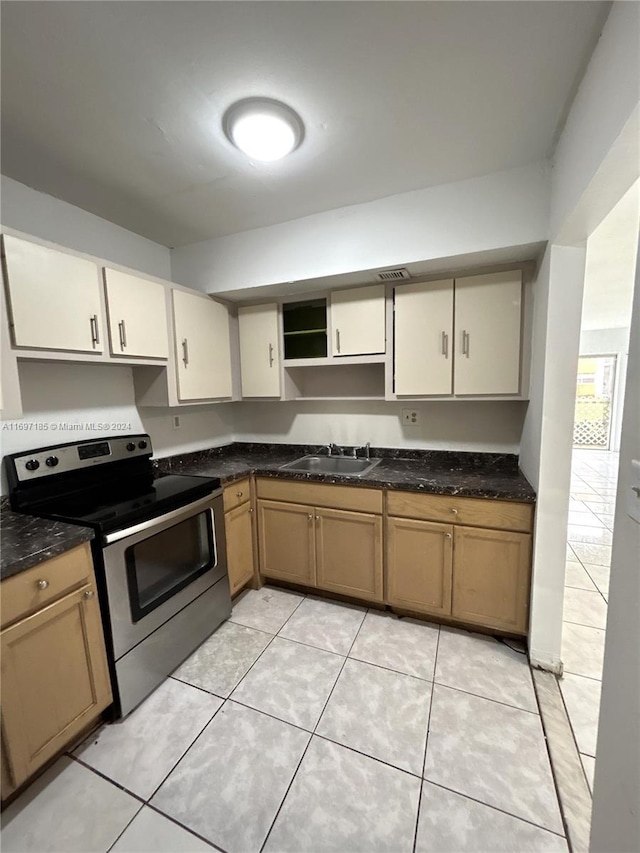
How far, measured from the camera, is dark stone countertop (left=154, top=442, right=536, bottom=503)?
1.87m

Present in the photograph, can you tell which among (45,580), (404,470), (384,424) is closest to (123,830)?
(45,580)

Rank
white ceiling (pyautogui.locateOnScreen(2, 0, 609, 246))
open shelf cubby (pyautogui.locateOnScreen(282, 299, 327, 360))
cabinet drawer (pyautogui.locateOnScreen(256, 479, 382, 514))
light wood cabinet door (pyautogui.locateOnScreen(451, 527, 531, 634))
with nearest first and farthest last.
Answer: white ceiling (pyautogui.locateOnScreen(2, 0, 609, 246)) → light wood cabinet door (pyautogui.locateOnScreen(451, 527, 531, 634)) → cabinet drawer (pyautogui.locateOnScreen(256, 479, 382, 514)) → open shelf cubby (pyautogui.locateOnScreen(282, 299, 327, 360))

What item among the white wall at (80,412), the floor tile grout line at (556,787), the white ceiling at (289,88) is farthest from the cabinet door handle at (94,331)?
the floor tile grout line at (556,787)

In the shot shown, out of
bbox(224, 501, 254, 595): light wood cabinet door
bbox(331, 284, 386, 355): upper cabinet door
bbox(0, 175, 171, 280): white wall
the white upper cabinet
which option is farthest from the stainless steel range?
bbox(331, 284, 386, 355): upper cabinet door

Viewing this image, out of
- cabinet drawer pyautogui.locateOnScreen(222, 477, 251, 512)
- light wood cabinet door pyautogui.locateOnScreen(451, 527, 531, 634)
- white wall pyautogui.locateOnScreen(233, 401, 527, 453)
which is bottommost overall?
light wood cabinet door pyautogui.locateOnScreen(451, 527, 531, 634)

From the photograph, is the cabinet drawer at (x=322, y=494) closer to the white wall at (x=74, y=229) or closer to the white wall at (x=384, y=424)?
the white wall at (x=384, y=424)

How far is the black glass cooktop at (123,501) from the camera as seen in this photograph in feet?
4.78

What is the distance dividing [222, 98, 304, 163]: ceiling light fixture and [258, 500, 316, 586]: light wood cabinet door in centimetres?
185

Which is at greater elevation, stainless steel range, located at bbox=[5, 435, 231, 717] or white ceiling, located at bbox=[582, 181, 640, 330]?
white ceiling, located at bbox=[582, 181, 640, 330]

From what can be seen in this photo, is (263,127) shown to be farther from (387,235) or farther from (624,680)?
(624,680)

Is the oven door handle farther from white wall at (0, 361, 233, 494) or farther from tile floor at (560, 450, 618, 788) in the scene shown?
tile floor at (560, 450, 618, 788)

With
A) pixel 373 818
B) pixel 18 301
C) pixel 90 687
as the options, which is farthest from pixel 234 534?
pixel 18 301

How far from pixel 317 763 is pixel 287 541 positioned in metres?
1.16

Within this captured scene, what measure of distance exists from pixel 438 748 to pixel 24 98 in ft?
9.34
